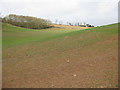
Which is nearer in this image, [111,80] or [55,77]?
[111,80]

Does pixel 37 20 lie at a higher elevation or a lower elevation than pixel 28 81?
higher

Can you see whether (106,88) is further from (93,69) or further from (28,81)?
(28,81)

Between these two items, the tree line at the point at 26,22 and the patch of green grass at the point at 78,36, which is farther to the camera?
Answer: the tree line at the point at 26,22

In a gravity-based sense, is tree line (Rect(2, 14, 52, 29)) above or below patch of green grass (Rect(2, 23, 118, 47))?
above

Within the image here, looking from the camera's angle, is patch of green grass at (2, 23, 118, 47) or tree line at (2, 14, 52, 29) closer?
patch of green grass at (2, 23, 118, 47)

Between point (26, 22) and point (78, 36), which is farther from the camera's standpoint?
point (26, 22)

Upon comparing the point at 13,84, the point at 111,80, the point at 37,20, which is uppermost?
the point at 37,20

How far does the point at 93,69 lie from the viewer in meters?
6.01

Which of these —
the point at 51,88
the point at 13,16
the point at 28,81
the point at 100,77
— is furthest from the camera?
the point at 13,16

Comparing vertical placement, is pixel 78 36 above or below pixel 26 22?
below

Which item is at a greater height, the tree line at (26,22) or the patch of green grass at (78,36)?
the tree line at (26,22)

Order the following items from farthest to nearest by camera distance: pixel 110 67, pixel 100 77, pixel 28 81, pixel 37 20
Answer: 1. pixel 37 20
2. pixel 110 67
3. pixel 28 81
4. pixel 100 77

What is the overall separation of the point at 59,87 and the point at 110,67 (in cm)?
318

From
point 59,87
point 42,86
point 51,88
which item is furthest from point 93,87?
point 42,86
